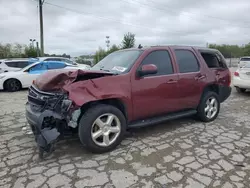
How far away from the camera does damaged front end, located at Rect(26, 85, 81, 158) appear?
121 inches

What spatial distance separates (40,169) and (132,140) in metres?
1.66

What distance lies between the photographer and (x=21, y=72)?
10242mm

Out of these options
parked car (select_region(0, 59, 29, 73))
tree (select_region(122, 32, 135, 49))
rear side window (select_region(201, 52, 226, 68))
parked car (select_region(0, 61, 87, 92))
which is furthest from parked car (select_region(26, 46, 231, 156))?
tree (select_region(122, 32, 135, 49))

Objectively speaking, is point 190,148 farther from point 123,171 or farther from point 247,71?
point 247,71

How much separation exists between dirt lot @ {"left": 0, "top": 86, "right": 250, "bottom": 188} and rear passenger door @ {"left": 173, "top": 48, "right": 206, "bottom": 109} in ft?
2.03

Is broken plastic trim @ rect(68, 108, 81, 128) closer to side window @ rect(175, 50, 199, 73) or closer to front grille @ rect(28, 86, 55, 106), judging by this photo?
front grille @ rect(28, 86, 55, 106)

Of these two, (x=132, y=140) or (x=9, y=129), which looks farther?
(x=9, y=129)

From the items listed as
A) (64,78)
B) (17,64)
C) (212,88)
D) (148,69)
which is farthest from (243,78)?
(17,64)

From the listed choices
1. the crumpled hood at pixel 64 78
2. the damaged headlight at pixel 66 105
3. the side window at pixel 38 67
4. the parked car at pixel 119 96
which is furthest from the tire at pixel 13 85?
the damaged headlight at pixel 66 105

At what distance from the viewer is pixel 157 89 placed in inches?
157

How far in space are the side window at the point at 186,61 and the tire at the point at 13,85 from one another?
8335mm

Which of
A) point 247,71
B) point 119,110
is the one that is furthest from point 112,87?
point 247,71

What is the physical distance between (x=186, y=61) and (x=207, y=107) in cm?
124

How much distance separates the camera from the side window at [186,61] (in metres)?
4.46
